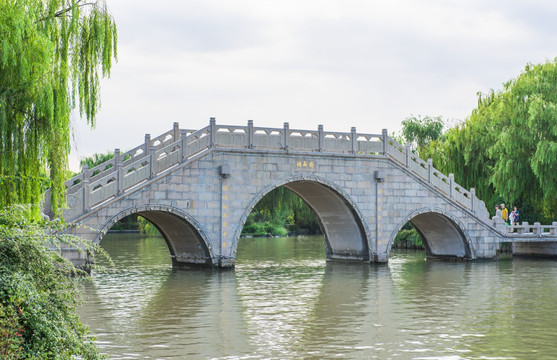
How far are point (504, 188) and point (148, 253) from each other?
16825 millimetres

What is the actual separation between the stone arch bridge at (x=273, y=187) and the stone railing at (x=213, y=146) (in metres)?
0.04

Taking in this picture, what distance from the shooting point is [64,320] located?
830 cm

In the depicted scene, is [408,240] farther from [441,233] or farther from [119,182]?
[119,182]

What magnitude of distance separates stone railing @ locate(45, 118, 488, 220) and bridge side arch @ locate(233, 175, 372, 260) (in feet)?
4.32

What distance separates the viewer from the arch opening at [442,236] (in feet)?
92.0

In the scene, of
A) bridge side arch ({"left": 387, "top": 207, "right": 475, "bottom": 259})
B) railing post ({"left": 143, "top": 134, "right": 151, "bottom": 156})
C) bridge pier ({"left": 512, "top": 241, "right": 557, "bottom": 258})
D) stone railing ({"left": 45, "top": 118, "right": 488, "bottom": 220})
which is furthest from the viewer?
bridge pier ({"left": 512, "top": 241, "right": 557, "bottom": 258})

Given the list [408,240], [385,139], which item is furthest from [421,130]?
[385,139]

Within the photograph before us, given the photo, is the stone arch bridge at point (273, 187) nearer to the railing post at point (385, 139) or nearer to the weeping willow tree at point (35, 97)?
the railing post at point (385, 139)

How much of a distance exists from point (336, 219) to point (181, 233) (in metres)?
6.32

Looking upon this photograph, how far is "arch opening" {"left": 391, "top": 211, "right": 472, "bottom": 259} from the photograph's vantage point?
28047mm

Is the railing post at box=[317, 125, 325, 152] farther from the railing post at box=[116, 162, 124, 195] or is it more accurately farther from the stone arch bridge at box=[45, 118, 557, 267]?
the railing post at box=[116, 162, 124, 195]

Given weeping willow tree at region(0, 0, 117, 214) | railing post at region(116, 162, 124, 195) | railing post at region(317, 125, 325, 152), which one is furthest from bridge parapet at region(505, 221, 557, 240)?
weeping willow tree at region(0, 0, 117, 214)

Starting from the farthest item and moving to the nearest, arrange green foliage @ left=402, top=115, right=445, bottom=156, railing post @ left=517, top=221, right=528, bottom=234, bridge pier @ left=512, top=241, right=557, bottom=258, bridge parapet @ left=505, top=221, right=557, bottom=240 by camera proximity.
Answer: green foliage @ left=402, top=115, right=445, bottom=156 < bridge pier @ left=512, top=241, right=557, bottom=258 < railing post @ left=517, top=221, right=528, bottom=234 < bridge parapet @ left=505, top=221, right=557, bottom=240

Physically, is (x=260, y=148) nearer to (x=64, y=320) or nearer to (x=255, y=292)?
(x=255, y=292)
